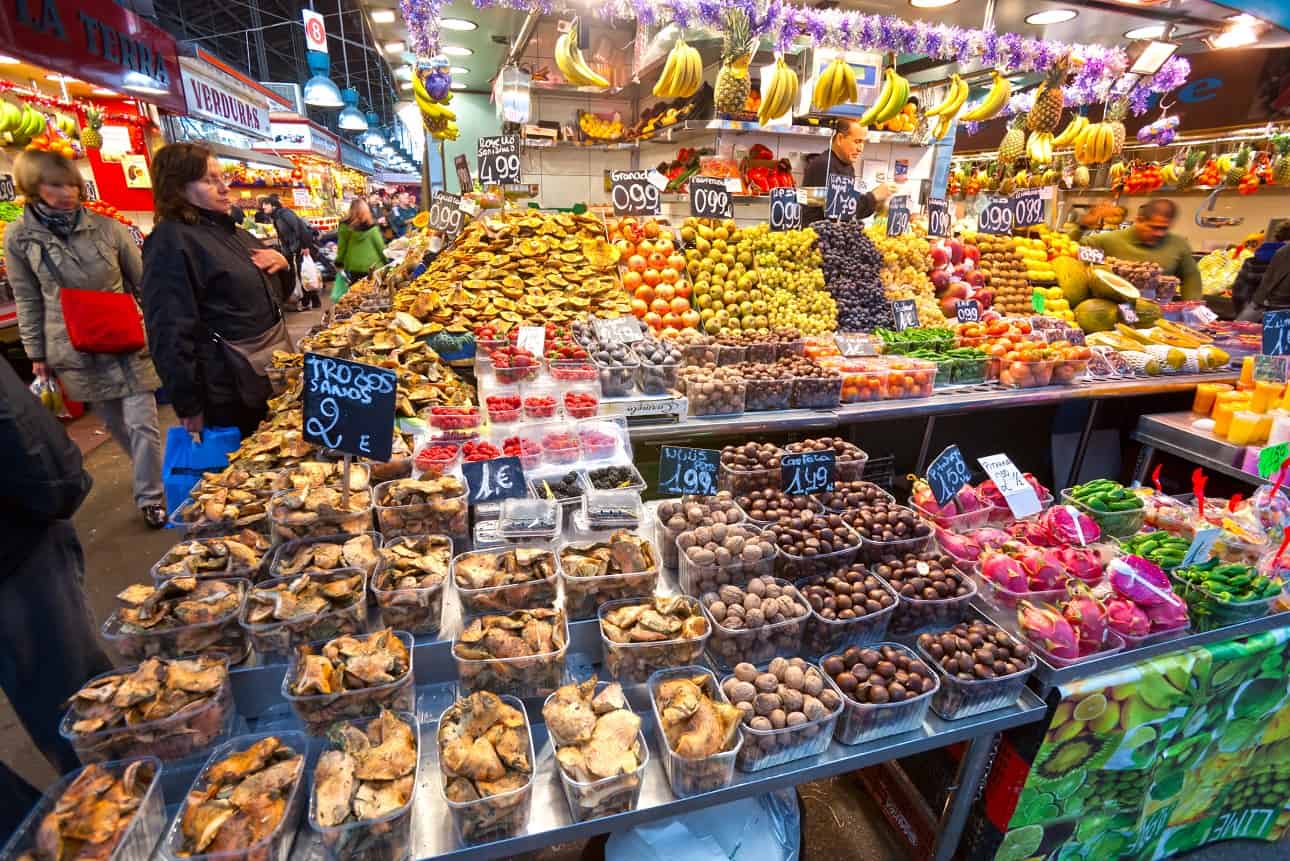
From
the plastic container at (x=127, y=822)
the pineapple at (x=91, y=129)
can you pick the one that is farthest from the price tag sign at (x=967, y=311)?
the pineapple at (x=91, y=129)

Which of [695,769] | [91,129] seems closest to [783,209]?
[695,769]

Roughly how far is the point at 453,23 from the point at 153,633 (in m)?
8.45

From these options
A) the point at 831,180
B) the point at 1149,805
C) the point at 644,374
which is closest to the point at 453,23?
the point at 831,180

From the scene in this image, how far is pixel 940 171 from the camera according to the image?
25.9ft

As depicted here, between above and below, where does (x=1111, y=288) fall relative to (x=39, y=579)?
above

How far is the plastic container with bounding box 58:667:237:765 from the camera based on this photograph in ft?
3.77

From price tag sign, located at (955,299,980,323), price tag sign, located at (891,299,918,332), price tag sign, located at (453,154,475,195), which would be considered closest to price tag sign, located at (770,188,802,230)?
price tag sign, located at (891,299,918,332)

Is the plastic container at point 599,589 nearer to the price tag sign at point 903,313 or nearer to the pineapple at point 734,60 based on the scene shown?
the price tag sign at point 903,313

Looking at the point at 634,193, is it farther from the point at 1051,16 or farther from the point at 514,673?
the point at 1051,16

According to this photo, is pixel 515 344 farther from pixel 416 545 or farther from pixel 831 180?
pixel 831 180

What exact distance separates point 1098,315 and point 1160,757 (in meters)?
3.53

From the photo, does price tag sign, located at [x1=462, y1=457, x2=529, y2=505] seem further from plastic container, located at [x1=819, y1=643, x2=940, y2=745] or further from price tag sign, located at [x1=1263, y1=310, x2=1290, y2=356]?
price tag sign, located at [x1=1263, y1=310, x2=1290, y2=356]

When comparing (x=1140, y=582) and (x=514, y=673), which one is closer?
(x=514, y=673)

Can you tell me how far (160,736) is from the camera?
1189mm
